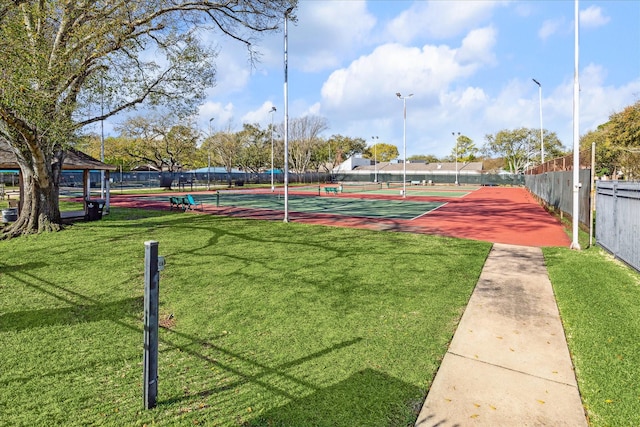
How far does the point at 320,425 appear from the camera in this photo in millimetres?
3539

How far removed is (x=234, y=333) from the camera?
558 cm

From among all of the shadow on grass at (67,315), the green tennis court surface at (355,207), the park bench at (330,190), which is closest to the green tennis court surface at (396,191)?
the park bench at (330,190)

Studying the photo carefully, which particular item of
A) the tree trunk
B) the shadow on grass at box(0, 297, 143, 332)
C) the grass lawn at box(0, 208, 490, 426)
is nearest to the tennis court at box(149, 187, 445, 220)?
the tree trunk

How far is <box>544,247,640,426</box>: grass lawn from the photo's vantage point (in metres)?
3.90

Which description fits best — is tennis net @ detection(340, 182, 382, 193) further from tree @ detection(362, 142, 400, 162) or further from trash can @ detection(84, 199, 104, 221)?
tree @ detection(362, 142, 400, 162)

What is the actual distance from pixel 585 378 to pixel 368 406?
2.51 m

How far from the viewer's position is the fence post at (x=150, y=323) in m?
3.54

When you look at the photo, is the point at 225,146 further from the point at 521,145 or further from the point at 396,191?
the point at 521,145

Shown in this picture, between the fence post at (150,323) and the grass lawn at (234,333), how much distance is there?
7.7 inches

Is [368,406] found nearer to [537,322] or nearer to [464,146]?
[537,322]

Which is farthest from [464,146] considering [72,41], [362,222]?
[72,41]

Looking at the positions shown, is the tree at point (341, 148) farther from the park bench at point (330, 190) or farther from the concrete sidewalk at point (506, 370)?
the concrete sidewalk at point (506, 370)

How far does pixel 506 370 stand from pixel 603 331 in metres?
2.09

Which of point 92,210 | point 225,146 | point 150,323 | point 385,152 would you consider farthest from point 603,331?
point 385,152
